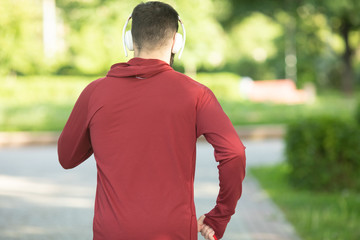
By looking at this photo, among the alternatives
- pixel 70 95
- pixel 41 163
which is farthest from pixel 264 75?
pixel 41 163

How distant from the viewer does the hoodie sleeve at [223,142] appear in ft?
7.23

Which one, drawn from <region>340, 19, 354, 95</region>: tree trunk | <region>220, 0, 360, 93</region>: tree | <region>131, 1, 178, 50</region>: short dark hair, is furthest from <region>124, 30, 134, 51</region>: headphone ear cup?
<region>340, 19, 354, 95</region>: tree trunk

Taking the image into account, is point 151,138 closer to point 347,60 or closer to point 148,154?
point 148,154

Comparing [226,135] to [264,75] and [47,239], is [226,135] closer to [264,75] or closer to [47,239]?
[47,239]

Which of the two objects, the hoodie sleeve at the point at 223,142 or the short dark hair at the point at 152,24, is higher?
the short dark hair at the point at 152,24

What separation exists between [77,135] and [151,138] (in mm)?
364

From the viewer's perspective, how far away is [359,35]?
42906 millimetres

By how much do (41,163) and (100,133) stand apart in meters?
10.5

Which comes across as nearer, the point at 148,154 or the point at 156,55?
the point at 148,154

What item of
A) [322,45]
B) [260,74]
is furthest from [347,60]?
[260,74]

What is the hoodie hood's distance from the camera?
222 cm

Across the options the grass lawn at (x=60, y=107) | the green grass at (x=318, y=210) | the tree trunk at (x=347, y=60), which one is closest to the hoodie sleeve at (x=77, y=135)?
the green grass at (x=318, y=210)

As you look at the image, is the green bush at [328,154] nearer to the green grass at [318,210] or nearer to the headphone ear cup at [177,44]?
the green grass at [318,210]

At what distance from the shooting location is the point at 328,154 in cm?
851
